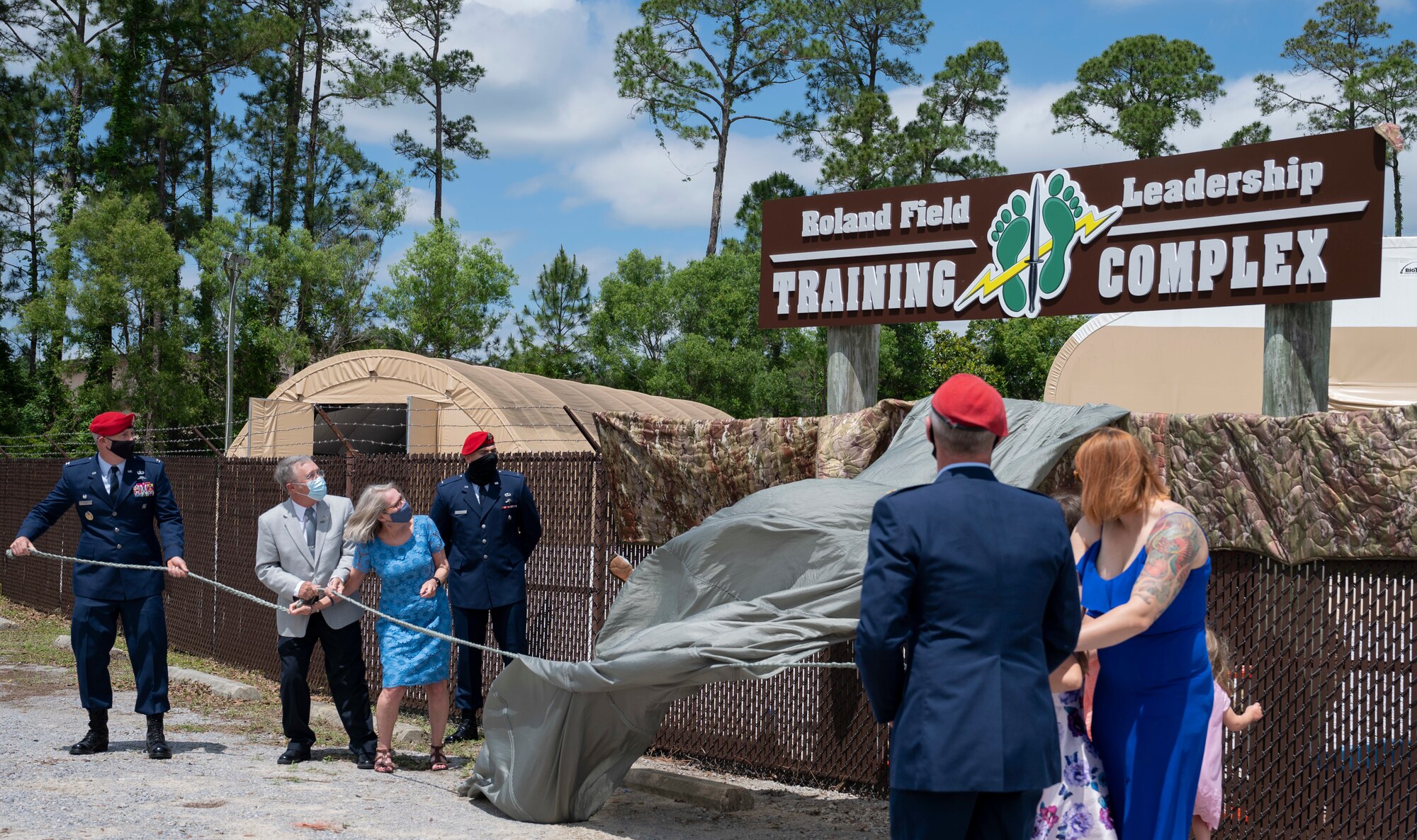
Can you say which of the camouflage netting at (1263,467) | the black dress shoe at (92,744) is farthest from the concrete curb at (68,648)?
the camouflage netting at (1263,467)

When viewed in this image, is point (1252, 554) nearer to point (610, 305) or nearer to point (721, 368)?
point (721, 368)

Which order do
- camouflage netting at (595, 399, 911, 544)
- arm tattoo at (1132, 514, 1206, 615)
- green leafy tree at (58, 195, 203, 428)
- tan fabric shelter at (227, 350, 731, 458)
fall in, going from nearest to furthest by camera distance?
1. arm tattoo at (1132, 514, 1206, 615)
2. camouflage netting at (595, 399, 911, 544)
3. tan fabric shelter at (227, 350, 731, 458)
4. green leafy tree at (58, 195, 203, 428)

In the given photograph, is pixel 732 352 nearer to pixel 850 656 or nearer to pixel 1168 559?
pixel 850 656

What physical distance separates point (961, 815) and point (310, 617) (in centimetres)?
525

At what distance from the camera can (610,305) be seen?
118ft

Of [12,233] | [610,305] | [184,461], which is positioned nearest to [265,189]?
[12,233]

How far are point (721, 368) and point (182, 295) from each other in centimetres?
1580

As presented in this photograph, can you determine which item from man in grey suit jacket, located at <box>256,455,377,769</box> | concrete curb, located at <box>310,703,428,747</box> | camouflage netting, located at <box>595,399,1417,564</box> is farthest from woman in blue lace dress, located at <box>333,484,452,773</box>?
camouflage netting, located at <box>595,399,1417,564</box>

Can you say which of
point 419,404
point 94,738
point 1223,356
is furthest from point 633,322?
point 94,738

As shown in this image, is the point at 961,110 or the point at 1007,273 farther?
the point at 961,110

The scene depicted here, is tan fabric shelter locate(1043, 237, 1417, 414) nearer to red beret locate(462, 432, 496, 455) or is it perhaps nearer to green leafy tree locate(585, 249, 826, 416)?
red beret locate(462, 432, 496, 455)

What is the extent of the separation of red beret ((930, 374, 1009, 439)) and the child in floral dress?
85cm

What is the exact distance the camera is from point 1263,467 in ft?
17.2

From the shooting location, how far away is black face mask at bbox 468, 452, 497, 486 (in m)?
7.61
